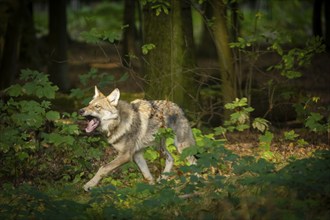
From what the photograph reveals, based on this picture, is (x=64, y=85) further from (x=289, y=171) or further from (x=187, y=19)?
(x=289, y=171)

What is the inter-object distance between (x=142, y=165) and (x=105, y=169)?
839mm

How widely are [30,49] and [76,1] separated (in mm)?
37646

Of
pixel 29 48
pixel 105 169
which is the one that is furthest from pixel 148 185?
pixel 29 48

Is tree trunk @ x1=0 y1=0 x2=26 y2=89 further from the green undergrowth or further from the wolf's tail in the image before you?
the wolf's tail

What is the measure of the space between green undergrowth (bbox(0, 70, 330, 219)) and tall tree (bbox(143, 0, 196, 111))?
217 centimetres

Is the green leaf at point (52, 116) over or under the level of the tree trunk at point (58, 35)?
under

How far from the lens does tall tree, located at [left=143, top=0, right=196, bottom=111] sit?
13.2 metres

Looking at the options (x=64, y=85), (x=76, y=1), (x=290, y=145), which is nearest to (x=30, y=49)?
(x=64, y=85)

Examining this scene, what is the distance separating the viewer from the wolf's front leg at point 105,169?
1001 centimetres

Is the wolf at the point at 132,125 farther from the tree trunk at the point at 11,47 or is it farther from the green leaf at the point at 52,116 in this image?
the tree trunk at the point at 11,47

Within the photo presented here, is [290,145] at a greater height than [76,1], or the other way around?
[76,1]

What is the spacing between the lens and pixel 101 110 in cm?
1028

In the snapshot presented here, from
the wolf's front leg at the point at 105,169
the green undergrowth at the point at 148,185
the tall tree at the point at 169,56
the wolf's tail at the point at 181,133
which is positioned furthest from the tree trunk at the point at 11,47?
the wolf's front leg at the point at 105,169

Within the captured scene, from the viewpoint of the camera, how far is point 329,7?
1161 inches
